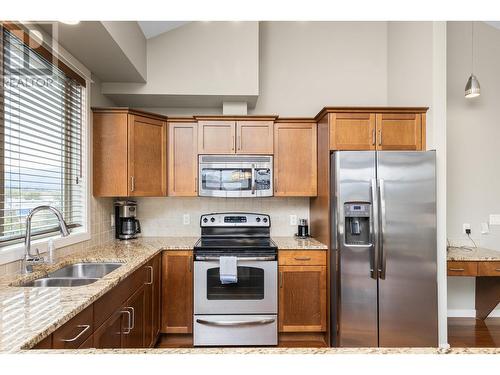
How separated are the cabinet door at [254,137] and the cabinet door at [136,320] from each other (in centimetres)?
160

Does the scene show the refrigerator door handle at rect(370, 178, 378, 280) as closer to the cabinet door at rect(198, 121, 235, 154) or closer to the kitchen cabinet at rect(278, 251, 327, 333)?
the kitchen cabinet at rect(278, 251, 327, 333)

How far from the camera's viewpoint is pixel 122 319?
1883 mm

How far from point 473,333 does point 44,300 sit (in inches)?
139

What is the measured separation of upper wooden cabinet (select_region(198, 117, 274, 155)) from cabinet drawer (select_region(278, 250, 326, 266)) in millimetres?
1011

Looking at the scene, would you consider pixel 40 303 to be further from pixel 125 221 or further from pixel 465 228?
pixel 465 228

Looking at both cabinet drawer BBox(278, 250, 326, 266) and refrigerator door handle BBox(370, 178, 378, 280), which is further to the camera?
cabinet drawer BBox(278, 250, 326, 266)

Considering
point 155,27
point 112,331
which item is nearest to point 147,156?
point 155,27

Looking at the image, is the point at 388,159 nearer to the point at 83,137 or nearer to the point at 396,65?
the point at 396,65

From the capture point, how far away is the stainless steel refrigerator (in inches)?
98.3

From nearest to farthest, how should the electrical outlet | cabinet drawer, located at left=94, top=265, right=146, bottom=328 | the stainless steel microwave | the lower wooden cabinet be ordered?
the lower wooden cabinet < cabinet drawer, located at left=94, top=265, right=146, bottom=328 < the stainless steel microwave < the electrical outlet

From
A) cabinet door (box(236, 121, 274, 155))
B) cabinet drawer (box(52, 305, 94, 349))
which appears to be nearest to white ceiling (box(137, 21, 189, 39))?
cabinet door (box(236, 121, 274, 155))

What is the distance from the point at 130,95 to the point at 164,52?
54 centimetres

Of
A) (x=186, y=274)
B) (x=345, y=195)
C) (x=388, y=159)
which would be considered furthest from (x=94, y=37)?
(x=388, y=159)
